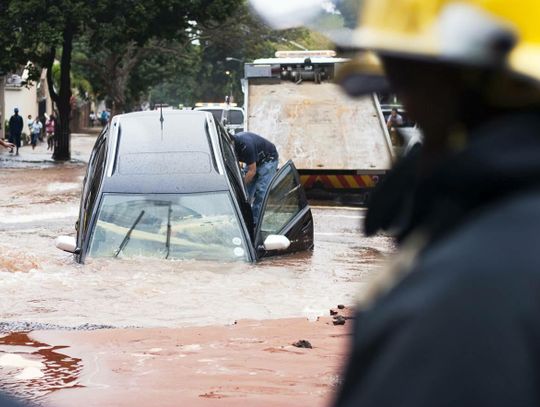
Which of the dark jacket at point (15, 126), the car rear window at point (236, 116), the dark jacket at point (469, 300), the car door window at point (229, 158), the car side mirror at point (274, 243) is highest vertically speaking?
the dark jacket at point (469, 300)

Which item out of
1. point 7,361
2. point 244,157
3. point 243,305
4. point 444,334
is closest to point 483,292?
point 444,334

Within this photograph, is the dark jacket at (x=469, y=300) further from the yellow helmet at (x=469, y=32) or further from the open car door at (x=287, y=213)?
the open car door at (x=287, y=213)

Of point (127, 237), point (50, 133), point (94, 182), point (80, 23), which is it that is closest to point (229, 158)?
point (94, 182)

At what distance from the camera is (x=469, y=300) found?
1185 mm

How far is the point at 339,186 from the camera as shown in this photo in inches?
830

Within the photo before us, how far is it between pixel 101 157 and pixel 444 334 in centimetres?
1095

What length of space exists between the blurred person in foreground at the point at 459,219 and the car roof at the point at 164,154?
954 cm

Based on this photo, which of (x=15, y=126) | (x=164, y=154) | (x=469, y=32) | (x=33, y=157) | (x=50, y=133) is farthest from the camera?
(x=50, y=133)

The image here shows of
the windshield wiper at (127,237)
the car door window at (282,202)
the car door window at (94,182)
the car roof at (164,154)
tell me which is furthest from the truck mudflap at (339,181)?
the windshield wiper at (127,237)

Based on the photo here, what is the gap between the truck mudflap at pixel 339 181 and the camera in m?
20.9

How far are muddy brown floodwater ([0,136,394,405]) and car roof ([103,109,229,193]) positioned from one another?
805 mm

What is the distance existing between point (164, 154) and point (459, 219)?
1027 centimetres

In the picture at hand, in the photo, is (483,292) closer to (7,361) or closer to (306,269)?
(7,361)

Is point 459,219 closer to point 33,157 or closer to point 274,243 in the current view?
point 274,243
